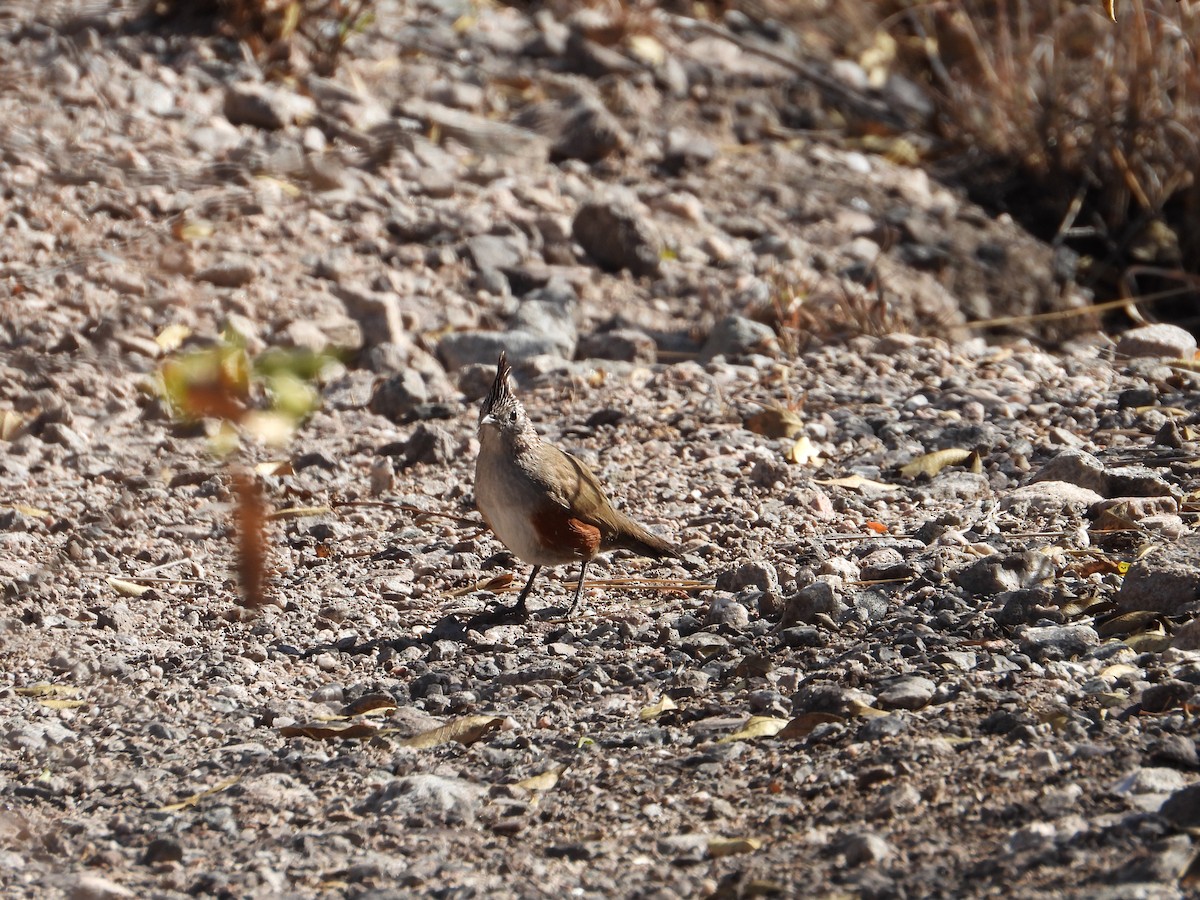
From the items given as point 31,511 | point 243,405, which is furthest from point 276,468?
point 243,405

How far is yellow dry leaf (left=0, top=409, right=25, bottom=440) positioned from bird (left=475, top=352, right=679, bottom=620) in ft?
7.85

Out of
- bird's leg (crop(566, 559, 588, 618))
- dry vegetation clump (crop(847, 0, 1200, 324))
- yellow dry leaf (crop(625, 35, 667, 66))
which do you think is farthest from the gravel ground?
dry vegetation clump (crop(847, 0, 1200, 324))

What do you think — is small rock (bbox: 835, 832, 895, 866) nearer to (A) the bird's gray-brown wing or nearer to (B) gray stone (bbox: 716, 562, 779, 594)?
(B) gray stone (bbox: 716, 562, 779, 594)

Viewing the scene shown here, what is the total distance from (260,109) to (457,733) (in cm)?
543

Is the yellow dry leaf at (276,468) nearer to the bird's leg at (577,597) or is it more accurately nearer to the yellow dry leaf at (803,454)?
the bird's leg at (577,597)

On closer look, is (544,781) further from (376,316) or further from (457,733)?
(376,316)

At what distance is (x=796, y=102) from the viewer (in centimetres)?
1067

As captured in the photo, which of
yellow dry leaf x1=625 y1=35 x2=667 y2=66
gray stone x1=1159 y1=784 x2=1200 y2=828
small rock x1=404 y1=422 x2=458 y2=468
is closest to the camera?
gray stone x1=1159 y1=784 x2=1200 y2=828

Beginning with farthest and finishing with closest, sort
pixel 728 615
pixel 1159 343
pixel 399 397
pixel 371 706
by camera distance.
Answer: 1. pixel 1159 343
2. pixel 399 397
3. pixel 728 615
4. pixel 371 706

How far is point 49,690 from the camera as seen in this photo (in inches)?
178

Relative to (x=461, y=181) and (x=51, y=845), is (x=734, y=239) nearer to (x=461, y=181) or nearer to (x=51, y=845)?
(x=461, y=181)

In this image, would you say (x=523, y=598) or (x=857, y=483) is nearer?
(x=523, y=598)

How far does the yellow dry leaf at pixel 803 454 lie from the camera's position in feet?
20.1

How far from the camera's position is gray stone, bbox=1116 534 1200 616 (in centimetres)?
414
